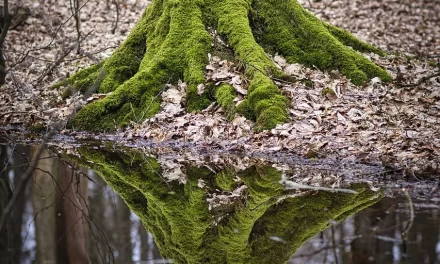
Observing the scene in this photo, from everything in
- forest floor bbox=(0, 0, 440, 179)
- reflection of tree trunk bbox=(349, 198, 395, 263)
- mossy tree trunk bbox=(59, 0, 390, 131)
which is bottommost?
reflection of tree trunk bbox=(349, 198, 395, 263)

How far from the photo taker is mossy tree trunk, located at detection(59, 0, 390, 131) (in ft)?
26.9

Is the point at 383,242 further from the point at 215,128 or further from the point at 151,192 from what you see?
the point at 215,128

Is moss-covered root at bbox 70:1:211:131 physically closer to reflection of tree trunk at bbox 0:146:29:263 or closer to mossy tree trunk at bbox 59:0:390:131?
mossy tree trunk at bbox 59:0:390:131

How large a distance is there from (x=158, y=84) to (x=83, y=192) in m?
2.79

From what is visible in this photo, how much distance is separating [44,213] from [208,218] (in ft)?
6.46

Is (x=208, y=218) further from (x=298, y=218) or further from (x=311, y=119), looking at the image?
(x=311, y=119)

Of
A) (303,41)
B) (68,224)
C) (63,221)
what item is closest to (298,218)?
(68,224)

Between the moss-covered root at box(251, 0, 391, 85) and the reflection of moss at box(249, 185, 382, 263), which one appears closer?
the reflection of moss at box(249, 185, 382, 263)

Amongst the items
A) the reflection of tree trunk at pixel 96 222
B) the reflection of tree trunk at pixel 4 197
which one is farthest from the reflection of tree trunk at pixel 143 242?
the reflection of tree trunk at pixel 4 197

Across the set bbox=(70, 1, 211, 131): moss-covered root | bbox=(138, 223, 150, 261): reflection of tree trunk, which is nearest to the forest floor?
bbox=(70, 1, 211, 131): moss-covered root

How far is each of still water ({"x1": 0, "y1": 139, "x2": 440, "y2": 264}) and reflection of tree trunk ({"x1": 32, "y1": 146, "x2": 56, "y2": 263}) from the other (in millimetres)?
15

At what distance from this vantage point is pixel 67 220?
18.2 ft

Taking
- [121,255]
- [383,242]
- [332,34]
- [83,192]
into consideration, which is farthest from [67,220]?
[332,34]

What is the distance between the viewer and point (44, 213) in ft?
18.6
